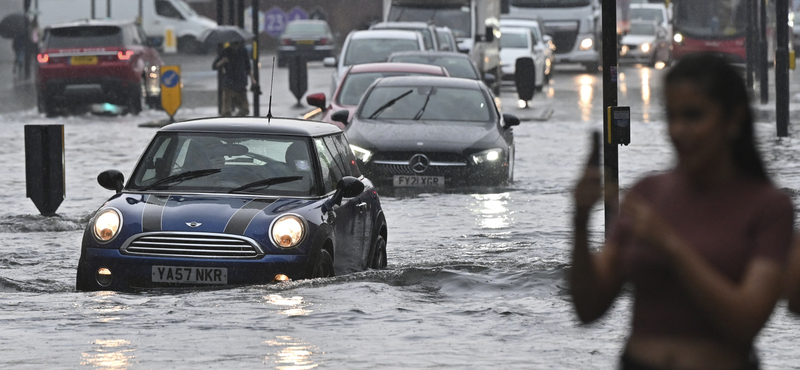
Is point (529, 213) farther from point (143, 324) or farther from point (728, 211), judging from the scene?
point (728, 211)

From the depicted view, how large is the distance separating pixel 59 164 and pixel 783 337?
8.29 meters

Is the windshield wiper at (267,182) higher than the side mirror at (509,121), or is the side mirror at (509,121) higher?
the windshield wiper at (267,182)

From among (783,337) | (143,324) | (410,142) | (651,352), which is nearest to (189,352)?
(143,324)

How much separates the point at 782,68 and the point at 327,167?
1441cm

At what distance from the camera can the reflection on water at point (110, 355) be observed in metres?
6.84

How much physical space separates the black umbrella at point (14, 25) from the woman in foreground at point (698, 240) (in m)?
40.4

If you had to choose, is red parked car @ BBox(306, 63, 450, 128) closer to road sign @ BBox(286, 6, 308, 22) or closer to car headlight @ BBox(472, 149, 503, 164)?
car headlight @ BBox(472, 149, 503, 164)

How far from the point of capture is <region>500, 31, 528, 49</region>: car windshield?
3984 centimetres

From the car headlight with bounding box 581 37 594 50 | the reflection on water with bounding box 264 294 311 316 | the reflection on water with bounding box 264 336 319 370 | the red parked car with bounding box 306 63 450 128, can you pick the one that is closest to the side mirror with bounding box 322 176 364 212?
the reflection on water with bounding box 264 294 311 316

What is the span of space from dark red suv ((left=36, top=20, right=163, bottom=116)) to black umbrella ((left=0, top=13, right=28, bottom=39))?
1337cm

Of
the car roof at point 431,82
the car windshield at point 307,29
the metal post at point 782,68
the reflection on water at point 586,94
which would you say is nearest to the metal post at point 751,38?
the reflection on water at point 586,94

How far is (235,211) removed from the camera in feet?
29.3

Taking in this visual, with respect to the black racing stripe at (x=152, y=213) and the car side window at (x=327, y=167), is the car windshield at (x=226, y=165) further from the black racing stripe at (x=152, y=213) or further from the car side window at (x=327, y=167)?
the black racing stripe at (x=152, y=213)

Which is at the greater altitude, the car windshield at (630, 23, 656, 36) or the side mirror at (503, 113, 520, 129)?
the car windshield at (630, 23, 656, 36)
